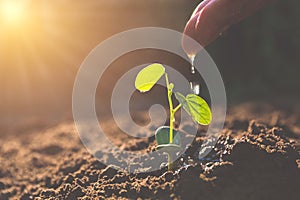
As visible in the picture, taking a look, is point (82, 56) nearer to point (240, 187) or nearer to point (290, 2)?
point (290, 2)

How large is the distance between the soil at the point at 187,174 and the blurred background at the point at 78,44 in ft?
10.1

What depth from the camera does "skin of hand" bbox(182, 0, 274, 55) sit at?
174cm

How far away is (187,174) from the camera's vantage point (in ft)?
5.55

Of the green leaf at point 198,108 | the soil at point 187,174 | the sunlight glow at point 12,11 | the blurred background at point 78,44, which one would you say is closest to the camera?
the soil at point 187,174

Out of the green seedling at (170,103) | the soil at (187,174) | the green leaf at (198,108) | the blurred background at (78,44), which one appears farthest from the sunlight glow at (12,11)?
the green leaf at (198,108)

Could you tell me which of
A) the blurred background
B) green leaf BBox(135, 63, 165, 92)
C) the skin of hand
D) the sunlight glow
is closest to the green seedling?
green leaf BBox(135, 63, 165, 92)

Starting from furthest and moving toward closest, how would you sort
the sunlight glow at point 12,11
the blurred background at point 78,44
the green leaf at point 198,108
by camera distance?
the sunlight glow at point 12,11, the blurred background at point 78,44, the green leaf at point 198,108

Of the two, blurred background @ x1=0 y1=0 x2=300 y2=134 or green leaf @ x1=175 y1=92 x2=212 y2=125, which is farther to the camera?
blurred background @ x1=0 y1=0 x2=300 y2=134

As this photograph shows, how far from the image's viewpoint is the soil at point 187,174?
62.2 inches

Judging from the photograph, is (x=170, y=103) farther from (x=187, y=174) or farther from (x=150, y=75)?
(x=187, y=174)

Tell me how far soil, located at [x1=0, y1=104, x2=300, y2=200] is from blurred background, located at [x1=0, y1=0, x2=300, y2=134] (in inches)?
122

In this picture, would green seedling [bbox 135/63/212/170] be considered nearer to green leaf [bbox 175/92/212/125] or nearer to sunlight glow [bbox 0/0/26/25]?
green leaf [bbox 175/92/212/125]

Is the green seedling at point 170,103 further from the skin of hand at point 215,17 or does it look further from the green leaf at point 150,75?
the skin of hand at point 215,17

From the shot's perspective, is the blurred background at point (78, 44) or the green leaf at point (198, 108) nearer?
the green leaf at point (198, 108)
